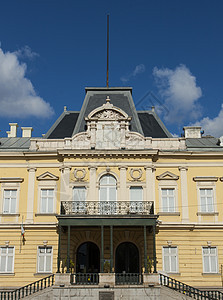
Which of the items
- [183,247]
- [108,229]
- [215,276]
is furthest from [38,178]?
[215,276]

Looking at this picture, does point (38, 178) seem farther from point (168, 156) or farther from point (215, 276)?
point (215, 276)

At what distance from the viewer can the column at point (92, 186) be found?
24062 mm

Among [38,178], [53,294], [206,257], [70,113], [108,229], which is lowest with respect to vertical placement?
[53,294]

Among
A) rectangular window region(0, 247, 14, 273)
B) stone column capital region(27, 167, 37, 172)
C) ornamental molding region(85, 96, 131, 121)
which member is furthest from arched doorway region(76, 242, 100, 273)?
ornamental molding region(85, 96, 131, 121)

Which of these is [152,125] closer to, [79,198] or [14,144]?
[79,198]

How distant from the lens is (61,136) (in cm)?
2661

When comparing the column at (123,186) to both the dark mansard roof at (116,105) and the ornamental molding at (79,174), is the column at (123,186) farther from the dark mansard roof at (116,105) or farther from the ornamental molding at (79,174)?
the dark mansard roof at (116,105)

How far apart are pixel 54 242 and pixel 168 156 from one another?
881cm

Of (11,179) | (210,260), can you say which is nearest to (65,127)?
(11,179)

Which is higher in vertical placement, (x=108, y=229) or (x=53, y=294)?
(x=108, y=229)

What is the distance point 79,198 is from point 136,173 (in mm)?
3825

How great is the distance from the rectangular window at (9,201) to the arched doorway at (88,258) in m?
4.83

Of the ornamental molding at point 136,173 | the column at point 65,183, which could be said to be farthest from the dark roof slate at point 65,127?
the ornamental molding at point 136,173

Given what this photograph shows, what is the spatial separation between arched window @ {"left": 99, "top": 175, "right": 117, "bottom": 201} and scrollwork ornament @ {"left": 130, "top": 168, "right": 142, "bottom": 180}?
3.84 feet
